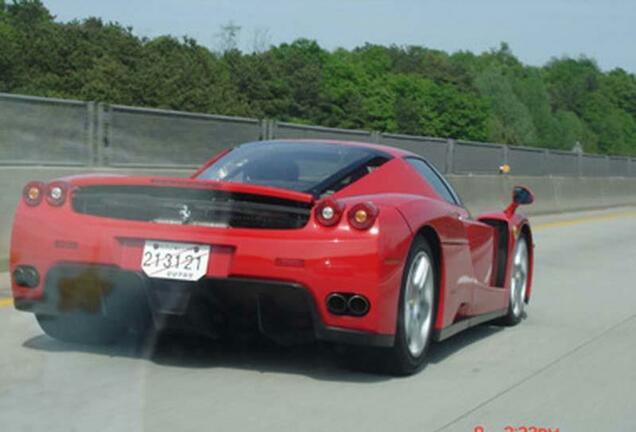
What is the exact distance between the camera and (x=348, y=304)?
5871 mm

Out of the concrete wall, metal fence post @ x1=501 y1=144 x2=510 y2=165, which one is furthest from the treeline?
metal fence post @ x1=501 y1=144 x2=510 y2=165

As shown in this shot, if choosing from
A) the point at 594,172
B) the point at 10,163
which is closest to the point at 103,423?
the point at 10,163

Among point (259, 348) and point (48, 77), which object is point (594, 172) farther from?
point (48, 77)

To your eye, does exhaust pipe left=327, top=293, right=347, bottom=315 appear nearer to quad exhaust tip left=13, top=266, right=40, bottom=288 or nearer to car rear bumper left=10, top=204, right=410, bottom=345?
car rear bumper left=10, top=204, right=410, bottom=345

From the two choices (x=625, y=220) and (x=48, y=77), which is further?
(x=48, y=77)

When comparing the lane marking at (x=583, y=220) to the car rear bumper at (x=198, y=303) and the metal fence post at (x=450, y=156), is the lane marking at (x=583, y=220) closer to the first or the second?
the metal fence post at (x=450, y=156)

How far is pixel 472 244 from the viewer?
752 cm

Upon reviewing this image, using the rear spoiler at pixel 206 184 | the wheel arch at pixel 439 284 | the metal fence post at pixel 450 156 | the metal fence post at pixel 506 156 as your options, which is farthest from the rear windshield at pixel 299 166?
the metal fence post at pixel 506 156

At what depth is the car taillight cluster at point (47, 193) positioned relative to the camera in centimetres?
628

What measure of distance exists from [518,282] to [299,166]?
280 centimetres

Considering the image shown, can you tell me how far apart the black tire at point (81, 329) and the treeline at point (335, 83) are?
230ft

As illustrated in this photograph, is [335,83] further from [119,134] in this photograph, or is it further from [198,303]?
[198,303]

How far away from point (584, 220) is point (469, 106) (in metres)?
111

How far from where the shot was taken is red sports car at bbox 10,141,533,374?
584cm
